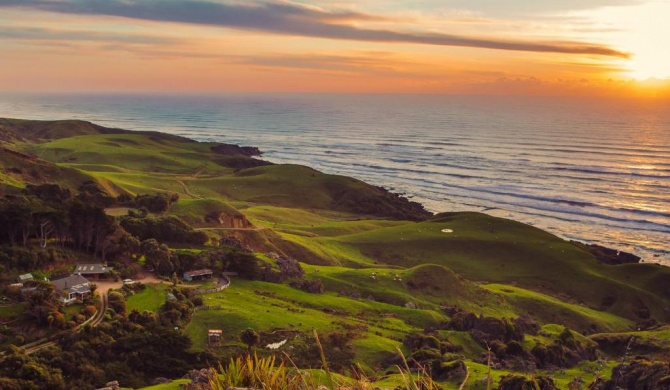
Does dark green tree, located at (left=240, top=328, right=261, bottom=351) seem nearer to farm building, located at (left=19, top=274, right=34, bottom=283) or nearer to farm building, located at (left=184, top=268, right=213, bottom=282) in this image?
farm building, located at (left=184, top=268, right=213, bottom=282)

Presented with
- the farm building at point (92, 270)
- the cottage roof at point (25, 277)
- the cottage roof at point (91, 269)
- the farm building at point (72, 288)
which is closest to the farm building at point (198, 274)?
the cottage roof at point (91, 269)

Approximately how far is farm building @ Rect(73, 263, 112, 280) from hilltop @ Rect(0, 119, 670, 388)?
1629 millimetres

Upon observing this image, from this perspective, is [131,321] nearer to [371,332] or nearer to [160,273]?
[160,273]

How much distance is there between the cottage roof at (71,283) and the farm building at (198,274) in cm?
1348

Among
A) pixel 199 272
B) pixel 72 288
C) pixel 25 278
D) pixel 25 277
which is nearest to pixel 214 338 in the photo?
pixel 72 288

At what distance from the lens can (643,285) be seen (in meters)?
94.9

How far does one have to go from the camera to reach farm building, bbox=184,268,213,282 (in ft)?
224

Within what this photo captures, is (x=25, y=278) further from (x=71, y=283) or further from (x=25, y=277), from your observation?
(x=71, y=283)

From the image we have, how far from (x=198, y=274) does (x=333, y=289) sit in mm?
17875

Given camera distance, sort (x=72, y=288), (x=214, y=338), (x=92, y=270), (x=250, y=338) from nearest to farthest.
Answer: (x=214, y=338) → (x=250, y=338) → (x=72, y=288) → (x=92, y=270)

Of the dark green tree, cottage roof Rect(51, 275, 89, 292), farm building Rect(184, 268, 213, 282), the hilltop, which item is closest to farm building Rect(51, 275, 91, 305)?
cottage roof Rect(51, 275, 89, 292)

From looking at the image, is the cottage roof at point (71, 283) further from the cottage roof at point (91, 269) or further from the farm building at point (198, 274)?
the farm building at point (198, 274)

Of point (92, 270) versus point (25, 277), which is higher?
point (25, 277)

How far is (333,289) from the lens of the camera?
7625cm
